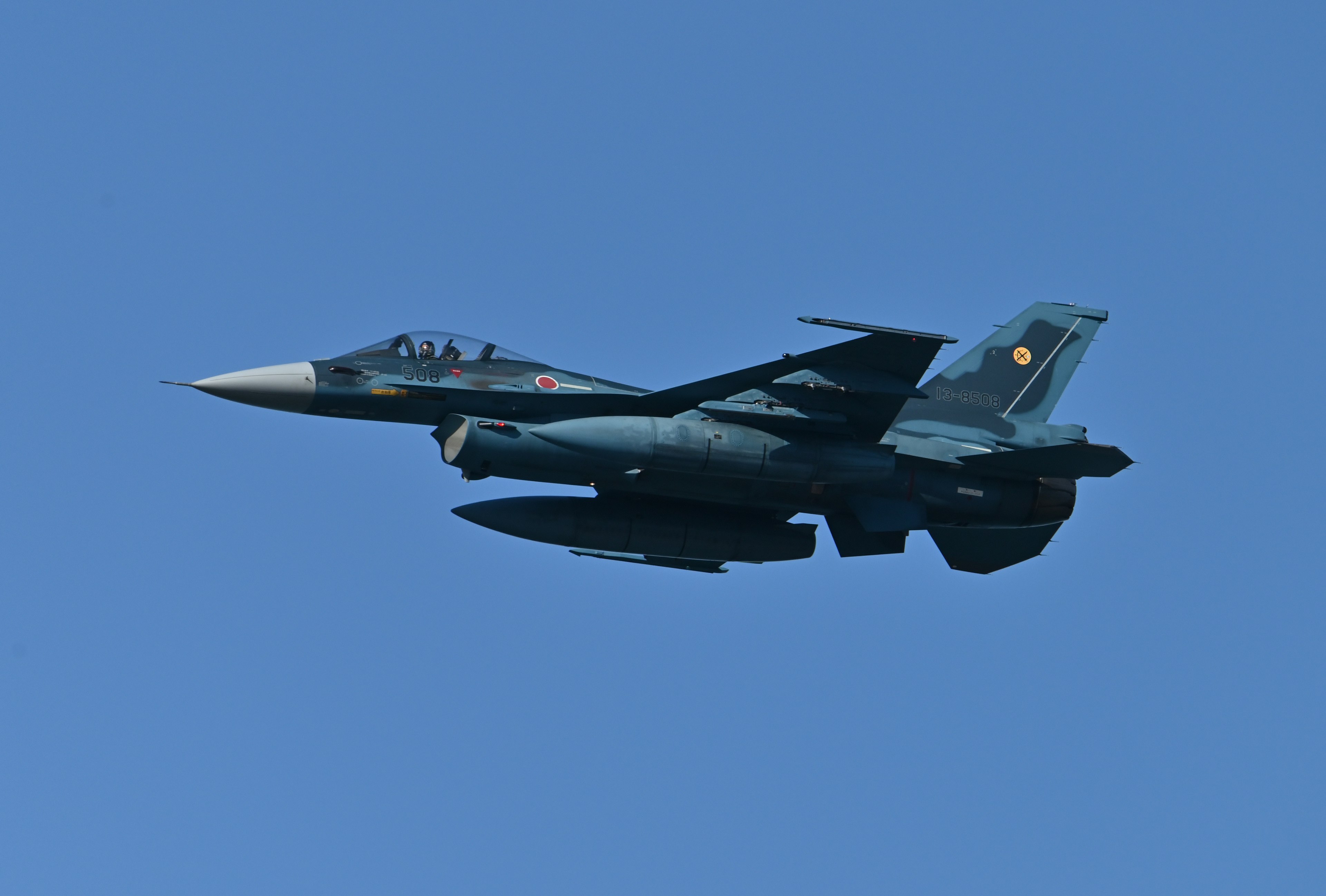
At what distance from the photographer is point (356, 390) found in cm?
1950

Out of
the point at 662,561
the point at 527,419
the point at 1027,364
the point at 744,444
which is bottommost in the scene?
the point at 662,561

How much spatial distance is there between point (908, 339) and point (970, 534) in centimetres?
522

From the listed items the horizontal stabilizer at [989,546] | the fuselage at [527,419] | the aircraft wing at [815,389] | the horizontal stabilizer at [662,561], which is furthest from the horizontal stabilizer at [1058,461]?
the horizontal stabilizer at [662,561]

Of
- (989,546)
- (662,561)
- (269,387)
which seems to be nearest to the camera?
(269,387)

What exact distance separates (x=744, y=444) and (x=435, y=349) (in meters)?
4.29

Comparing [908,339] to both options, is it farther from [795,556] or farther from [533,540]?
[533,540]

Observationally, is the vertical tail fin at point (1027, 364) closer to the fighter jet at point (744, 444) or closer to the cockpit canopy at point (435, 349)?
the fighter jet at point (744, 444)

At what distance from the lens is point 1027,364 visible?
23.9 metres

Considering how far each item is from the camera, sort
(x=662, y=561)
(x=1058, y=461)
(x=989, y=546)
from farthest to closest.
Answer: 1. (x=989, y=546)
2. (x=662, y=561)
3. (x=1058, y=461)

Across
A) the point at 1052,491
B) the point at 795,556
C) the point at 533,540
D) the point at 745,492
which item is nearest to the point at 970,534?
the point at 1052,491

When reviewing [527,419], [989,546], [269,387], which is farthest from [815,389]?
[269,387]

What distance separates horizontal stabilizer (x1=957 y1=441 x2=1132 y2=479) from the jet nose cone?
30.4ft

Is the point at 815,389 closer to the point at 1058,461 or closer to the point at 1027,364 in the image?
the point at 1058,461

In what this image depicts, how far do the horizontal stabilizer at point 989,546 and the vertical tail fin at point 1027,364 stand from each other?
1.77 meters
